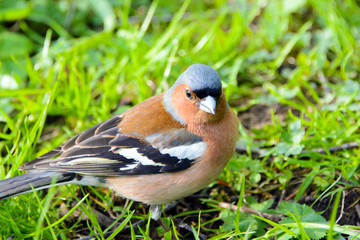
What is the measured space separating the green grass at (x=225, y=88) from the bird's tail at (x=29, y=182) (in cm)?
9

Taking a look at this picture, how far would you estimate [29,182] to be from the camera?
2.84 meters

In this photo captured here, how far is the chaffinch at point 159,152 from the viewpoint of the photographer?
9.12 ft

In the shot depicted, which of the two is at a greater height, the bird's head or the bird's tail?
the bird's head

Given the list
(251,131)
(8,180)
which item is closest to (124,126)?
(8,180)

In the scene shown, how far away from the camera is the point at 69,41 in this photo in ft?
15.2

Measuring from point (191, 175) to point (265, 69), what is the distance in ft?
6.84

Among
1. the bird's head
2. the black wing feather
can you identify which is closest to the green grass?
the black wing feather

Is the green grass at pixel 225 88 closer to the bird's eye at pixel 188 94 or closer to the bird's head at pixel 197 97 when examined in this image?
the bird's head at pixel 197 97

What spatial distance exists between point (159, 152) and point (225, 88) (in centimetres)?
126

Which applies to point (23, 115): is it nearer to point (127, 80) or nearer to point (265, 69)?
point (127, 80)

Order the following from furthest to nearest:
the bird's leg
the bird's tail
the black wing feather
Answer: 1. the bird's leg
2. the black wing feather
3. the bird's tail

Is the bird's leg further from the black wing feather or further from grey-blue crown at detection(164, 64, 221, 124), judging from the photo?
grey-blue crown at detection(164, 64, 221, 124)

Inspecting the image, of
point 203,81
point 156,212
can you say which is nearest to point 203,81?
point 203,81

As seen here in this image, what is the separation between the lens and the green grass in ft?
9.48
